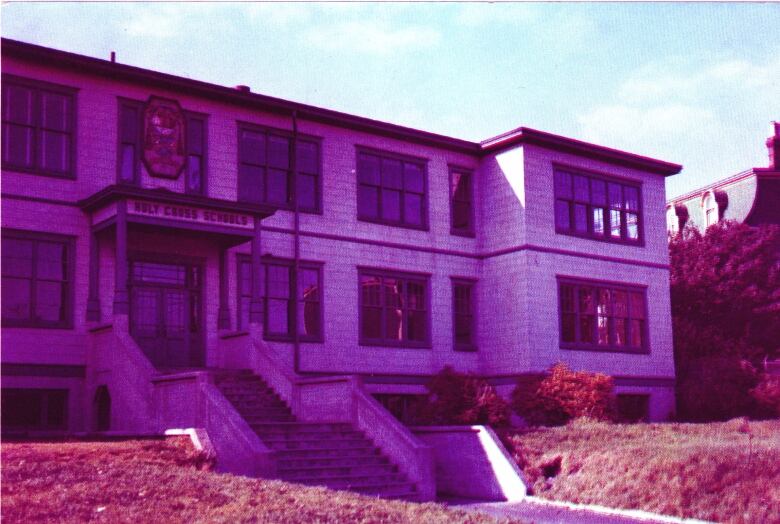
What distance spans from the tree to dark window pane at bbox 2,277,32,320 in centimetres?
2154

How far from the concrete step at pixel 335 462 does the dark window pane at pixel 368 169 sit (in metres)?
10.3

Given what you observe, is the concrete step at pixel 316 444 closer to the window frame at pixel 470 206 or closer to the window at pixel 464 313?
the window at pixel 464 313

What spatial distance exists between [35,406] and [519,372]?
526 inches

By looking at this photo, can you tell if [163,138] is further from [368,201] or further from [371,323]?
[371,323]

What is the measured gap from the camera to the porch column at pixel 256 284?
924 inches

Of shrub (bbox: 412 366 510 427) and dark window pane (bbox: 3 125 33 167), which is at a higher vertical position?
dark window pane (bbox: 3 125 33 167)

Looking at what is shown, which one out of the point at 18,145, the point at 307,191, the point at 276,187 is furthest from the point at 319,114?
the point at 18,145

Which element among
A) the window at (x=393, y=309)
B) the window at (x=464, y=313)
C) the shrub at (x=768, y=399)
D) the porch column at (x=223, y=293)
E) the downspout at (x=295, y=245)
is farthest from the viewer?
the shrub at (x=768, y=399)

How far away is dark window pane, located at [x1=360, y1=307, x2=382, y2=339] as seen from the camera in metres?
27.2

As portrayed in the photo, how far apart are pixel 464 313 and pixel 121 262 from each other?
1171 centimetres

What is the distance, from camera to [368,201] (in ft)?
91.6

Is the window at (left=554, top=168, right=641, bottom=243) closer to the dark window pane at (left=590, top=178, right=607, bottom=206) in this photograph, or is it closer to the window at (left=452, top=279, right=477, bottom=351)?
the dark window pane at (left=590, top=178, right=607, bottom=206)

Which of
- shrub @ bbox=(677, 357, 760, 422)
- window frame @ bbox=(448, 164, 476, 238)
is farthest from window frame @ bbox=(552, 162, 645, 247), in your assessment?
shrub @ bbox=(677, 357, 760, 422)

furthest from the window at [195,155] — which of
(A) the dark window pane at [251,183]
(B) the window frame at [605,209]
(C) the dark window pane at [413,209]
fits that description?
(B) the window frame at [605,209]
